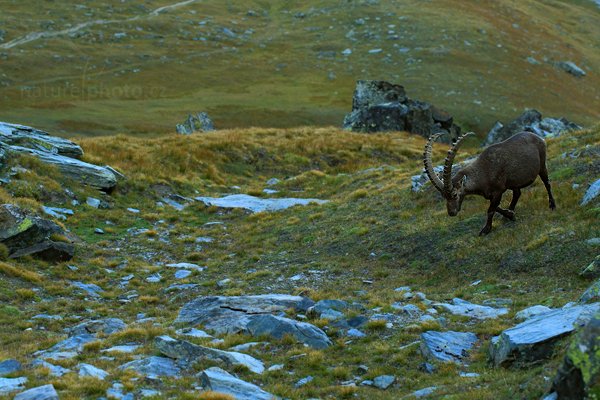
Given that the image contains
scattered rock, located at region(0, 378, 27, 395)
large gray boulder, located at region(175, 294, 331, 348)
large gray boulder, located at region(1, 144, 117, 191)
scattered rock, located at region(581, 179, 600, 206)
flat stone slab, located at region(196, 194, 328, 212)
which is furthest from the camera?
flat stone slab, located at region(196, 194, 328, 212)

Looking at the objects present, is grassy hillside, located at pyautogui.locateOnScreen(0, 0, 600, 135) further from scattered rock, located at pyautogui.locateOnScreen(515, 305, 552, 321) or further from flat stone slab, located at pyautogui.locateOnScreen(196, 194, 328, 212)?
scattered rock, located at pyautogui.locateOnScreen(515, 305, 552, 321)

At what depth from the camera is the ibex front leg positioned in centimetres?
1866

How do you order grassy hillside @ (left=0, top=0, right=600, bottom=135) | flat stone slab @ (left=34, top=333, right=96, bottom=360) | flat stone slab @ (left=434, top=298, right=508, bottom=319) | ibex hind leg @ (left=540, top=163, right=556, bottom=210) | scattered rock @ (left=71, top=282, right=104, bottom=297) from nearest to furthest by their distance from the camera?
flat stone slab @ (left=34, top=333, right=96, bottom=360) → flat stone slab @ (left=434, top=298, right=508, bottom=319) → scattered rock @ (left=71, top=282, right=104, bottom=297) → ibex hind leg @ (left=540, top=163, right=556, bottom=210) → grassy hillside @ (left=0, top=0, right=600, bottom=135)

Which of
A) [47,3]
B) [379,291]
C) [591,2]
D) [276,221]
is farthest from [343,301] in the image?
[591,2]

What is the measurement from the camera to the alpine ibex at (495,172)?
18609 mm

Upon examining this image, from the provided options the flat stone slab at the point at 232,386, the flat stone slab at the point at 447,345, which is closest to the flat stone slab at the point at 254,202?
the flat stone slab at the point at 447,345

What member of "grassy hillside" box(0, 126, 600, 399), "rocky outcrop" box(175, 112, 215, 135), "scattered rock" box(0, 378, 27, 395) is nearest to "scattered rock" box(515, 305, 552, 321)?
"grassy hillside" box(0, 126, 600, 399)

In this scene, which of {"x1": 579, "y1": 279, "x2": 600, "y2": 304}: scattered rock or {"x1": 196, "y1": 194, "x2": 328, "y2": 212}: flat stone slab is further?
{"x1": 196, "y1": 194, "x2": 328, "y2": 212}: flat stone slab

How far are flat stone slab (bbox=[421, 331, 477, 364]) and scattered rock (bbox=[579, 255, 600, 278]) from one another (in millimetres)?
3722

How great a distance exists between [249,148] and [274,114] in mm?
34828

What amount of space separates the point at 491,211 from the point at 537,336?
8566 millimetres

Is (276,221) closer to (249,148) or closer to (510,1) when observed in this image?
(249,148)

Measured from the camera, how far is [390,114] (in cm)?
5503

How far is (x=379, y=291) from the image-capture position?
671 inches
